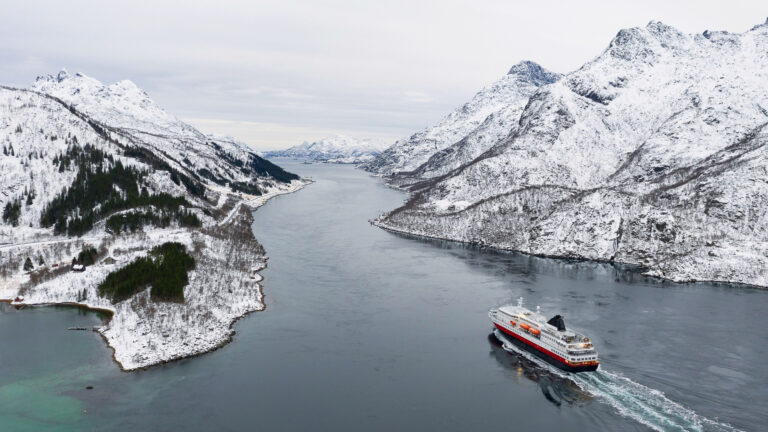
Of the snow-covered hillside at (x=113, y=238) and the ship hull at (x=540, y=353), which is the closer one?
the ship hull at (x=540, y=353)

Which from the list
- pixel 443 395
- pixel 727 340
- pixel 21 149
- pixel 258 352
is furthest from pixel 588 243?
pixel 21 149

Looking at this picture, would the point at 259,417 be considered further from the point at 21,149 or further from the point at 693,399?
the point at 21,149

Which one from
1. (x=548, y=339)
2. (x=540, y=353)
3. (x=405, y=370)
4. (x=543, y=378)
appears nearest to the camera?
(x=405, y=370)

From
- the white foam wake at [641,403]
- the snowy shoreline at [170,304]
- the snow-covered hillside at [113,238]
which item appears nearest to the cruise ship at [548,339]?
the white foam wake at [641,403]

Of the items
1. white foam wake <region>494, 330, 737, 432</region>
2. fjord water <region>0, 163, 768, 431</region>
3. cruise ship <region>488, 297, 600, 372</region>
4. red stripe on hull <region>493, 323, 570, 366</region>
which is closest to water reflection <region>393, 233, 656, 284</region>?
fjord water <region>0, 163, 768, 431</region>

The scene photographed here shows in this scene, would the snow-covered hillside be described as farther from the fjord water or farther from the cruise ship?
the cruise ship

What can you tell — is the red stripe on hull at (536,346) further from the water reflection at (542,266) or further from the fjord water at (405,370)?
the water reflection at (542,266)

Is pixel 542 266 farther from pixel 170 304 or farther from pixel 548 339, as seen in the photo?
pixel 170 304

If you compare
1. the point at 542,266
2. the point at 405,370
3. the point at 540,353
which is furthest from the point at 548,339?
the point at 542,266
